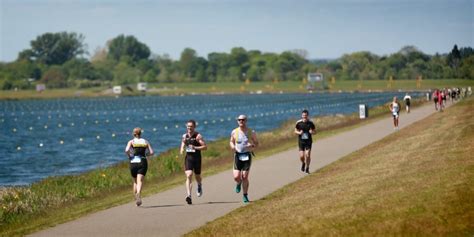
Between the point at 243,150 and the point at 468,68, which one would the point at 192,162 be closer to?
the point at 243,150

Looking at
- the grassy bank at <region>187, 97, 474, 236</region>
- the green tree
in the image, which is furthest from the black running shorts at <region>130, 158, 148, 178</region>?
the green tree

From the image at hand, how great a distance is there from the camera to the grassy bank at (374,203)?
49.1 feet

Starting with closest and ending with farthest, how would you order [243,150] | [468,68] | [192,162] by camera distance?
1. [243,150]
2. [192,162]
3. [468,68]

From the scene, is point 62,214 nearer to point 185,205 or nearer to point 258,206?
point 185,205

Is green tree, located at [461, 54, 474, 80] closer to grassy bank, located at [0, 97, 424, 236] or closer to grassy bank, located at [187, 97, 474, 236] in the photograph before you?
grassy bank, located at [0, 97, 424, 236]

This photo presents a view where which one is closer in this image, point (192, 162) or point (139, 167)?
point (139, 167)

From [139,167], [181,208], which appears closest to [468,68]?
[139,167]

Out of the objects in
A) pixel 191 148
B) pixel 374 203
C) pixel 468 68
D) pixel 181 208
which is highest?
pixel 468 68

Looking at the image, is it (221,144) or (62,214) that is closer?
(62,214)

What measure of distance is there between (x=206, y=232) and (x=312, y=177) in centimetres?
868

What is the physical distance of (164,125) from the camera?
80.8 m

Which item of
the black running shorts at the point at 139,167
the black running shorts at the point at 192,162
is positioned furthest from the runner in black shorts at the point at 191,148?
the black running shorts at the point at 139,167

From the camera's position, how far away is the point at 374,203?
17.0m

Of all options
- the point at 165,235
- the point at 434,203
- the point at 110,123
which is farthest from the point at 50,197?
the point at 110,123
